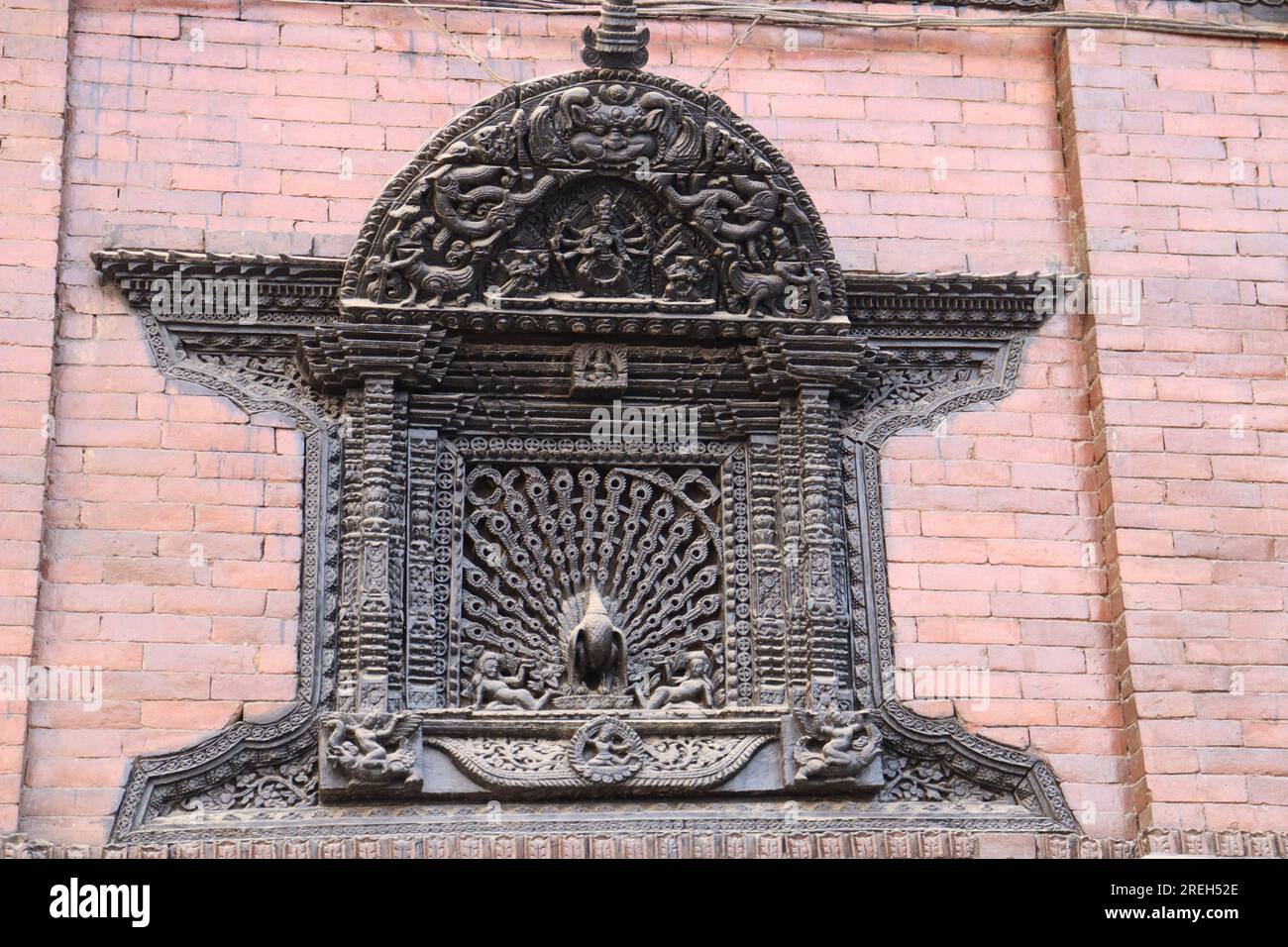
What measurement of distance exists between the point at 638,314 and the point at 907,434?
1.20 metres

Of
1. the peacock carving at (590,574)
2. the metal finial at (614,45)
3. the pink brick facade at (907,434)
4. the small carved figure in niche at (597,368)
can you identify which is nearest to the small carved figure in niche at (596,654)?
the peacock carving at (590,574)

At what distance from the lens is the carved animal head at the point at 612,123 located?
9711 mm

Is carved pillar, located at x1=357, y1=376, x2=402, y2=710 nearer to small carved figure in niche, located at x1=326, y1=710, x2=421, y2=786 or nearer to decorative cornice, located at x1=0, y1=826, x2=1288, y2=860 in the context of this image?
→ small carved figure in niche, located at x1=326, y1=710, x2=421, y2=786

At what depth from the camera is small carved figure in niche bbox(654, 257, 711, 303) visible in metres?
9.76

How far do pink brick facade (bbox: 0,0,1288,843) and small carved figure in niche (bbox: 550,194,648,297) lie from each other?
86 cm

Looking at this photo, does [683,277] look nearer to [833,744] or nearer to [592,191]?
[592,191]

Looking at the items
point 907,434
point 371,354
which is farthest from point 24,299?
point 907,434

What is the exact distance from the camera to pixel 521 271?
9695 millimetres

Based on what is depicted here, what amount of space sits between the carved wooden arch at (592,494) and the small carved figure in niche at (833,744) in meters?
0.01

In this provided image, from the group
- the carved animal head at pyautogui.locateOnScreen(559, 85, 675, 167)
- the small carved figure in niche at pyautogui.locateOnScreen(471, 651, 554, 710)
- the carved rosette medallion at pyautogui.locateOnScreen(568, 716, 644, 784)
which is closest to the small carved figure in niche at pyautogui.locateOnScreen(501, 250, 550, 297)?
the carved animal head at pyautogui.locateOnScreen(559, 85, 675, 167)

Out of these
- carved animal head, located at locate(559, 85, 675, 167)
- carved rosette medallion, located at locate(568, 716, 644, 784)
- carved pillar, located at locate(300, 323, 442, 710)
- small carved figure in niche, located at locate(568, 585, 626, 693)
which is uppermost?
carved animal head, located at locate(559, 85, 675, 167)

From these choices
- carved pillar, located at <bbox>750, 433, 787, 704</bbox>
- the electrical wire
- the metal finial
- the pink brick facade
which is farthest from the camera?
the electrical wire

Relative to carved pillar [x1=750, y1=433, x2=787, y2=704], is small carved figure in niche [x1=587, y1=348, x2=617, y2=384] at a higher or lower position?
higher
